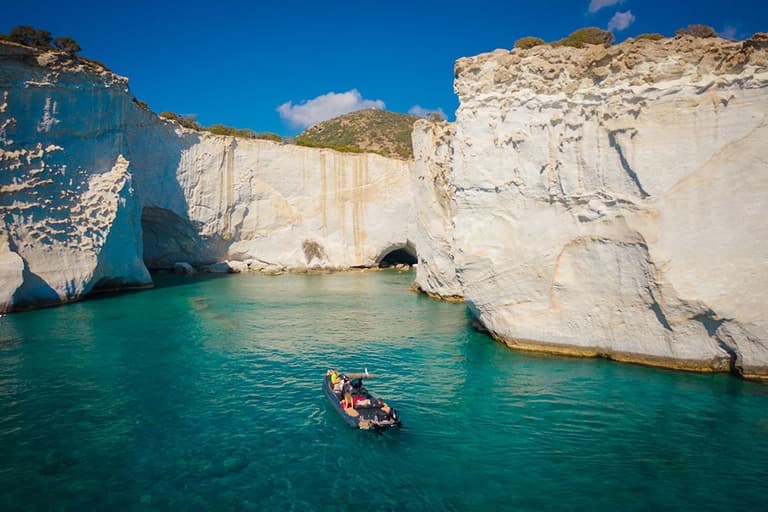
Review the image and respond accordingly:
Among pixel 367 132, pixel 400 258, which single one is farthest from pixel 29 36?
pixel 367 132

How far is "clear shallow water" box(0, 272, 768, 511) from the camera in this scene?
8.53m

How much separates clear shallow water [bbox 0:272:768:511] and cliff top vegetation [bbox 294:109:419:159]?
5519cm

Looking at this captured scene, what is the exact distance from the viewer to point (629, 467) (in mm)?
9383

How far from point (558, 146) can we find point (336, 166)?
28580 mm

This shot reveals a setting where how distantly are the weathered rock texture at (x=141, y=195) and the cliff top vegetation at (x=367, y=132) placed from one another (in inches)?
1078

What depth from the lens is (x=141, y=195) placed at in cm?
3441

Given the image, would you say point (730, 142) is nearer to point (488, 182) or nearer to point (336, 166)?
point (488, 182)

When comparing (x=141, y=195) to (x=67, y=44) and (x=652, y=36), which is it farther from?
(x=652, y=36)

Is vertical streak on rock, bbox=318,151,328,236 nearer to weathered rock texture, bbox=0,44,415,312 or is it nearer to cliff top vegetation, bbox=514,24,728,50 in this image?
weathered rock texture, bbox=0,44,415,312

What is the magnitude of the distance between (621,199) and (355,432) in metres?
10.0

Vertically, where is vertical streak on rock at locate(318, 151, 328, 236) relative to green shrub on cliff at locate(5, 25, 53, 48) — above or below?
below

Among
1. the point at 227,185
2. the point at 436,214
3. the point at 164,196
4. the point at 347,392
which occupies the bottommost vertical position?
the point at 347,392

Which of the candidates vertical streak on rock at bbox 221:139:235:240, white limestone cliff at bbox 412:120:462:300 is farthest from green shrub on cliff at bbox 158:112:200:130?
white limestone cliff at bbox 412:120:462:300

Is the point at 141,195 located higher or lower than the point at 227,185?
lower
